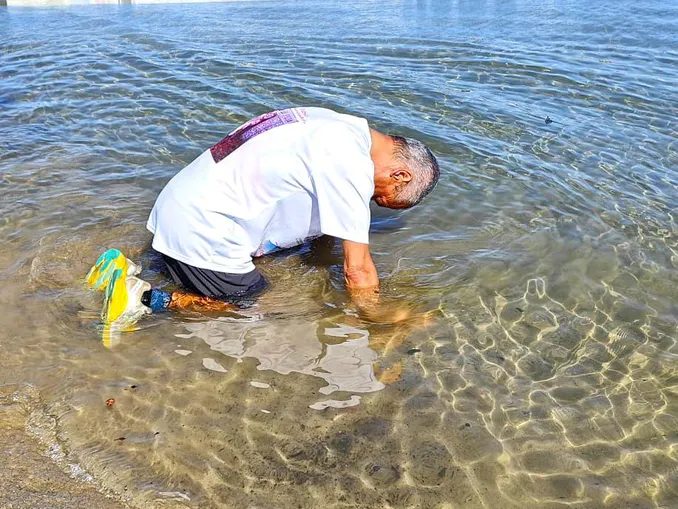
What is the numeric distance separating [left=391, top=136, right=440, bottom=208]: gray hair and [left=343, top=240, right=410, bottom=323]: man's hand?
1.29ft

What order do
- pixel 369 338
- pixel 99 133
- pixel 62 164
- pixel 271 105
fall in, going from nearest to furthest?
pixel 369 338 < pixel 62 164 < pixel 99 133 < pixel 271 105

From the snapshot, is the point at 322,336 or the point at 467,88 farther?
the point at 467,88

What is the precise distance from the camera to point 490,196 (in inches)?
229

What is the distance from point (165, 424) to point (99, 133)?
5366mm

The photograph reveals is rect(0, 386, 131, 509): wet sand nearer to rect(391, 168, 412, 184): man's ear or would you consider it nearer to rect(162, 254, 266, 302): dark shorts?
rect(162, 254, 266, 302): dark shorts

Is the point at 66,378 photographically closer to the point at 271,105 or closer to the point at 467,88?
the point at 271,105

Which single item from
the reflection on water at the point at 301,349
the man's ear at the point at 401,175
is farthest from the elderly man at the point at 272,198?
the reflection on water at the point at 301,349

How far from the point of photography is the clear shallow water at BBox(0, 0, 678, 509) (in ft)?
9.39

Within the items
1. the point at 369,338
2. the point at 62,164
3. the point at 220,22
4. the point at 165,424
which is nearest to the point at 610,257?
the point at 369,338

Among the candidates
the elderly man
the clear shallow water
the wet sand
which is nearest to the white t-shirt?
the elderly man

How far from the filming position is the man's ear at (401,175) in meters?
3.40

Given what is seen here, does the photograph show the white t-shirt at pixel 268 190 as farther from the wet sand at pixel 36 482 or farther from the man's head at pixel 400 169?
the wet sand at pixel 36 482

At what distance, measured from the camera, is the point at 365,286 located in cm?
368

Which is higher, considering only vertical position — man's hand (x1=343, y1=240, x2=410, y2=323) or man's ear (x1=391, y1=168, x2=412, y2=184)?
man's ear (x1=391, y1=168, x2=412, y2=184)
